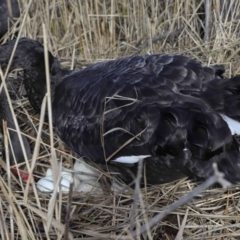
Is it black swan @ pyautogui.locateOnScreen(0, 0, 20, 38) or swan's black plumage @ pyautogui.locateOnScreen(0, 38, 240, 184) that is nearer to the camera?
swan's black plumage @ pyautogui.locateOnScreen(0, 38, 240, 184)

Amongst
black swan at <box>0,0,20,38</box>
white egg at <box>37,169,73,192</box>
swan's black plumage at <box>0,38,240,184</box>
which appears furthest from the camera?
black swan at <box>0,0,20,38</box>

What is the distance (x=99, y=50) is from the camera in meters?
3.56

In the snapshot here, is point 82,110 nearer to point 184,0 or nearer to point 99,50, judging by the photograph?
point 99,50

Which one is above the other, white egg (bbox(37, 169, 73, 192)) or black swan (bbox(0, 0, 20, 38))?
black swan (bbox(0, 0, 20, 38))

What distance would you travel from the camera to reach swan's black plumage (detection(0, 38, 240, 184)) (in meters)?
2.15

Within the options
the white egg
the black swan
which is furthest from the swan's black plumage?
the black swan

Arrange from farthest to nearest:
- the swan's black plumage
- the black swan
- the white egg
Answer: the black swan → the white egg → the swan's black plumage

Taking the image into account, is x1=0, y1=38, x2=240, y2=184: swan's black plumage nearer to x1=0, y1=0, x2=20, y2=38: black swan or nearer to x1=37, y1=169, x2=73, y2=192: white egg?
x1=37, y1=169, x2=73, y2=192: white egg

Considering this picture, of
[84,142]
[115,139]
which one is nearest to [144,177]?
[115,139]

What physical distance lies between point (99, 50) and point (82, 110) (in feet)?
3.72

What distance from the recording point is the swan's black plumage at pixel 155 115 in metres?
2.15

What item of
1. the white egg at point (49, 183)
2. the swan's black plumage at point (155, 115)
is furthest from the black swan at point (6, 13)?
the white egg at point (49, 183)

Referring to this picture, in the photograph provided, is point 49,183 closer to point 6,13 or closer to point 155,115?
point 155,115

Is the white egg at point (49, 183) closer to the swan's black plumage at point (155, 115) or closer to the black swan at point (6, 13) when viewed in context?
the swan's black plumage at point (155, 115)
